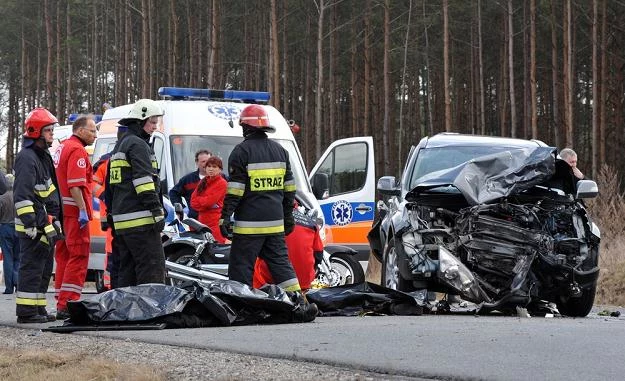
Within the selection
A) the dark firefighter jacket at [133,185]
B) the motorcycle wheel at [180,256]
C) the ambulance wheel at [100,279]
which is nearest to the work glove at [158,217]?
the dark firefighter jacket at [133,185]

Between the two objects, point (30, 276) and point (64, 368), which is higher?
point (30, 276)

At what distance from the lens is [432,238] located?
38.2 ft

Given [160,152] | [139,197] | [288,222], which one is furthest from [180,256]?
[139,197]

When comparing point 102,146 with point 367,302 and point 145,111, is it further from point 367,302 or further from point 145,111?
point 367,302

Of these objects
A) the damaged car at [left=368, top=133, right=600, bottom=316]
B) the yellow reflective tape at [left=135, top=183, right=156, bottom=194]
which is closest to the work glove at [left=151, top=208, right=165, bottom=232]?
the yellow reflective tape at [left=135, top=183, right=156, bottom=194]

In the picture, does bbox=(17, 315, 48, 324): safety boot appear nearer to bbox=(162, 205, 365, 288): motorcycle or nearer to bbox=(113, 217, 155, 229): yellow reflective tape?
bbox=(113, 217, 155, 229): yellow reflective tape

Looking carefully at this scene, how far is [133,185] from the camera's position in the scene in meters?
10.5

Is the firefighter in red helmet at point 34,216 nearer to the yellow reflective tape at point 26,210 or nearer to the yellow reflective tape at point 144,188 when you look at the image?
the yellow reflective tape at point 26,210

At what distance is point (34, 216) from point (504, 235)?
4.26 meters

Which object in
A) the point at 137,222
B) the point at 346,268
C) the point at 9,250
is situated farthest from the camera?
the point at 9,250

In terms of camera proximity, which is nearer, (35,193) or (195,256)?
(35,193)

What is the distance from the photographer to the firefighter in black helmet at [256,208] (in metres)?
10.7

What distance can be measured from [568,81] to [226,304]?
31.0m

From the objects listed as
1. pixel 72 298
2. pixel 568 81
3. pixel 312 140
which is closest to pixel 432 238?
pixel 72 298
